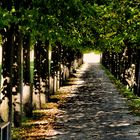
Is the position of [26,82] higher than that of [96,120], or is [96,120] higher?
[26,82]

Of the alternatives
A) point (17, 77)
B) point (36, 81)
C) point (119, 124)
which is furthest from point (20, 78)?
point (36, 81)

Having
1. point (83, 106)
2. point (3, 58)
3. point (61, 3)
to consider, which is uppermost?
point (61, 3)

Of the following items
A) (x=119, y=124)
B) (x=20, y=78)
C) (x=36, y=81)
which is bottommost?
(x=119, y=124)

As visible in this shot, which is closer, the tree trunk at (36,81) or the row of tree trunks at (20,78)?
the row of tree trunks at (20,78)

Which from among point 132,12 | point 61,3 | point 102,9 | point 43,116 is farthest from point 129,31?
point 61,3

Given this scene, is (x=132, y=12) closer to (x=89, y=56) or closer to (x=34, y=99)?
(x=34, y=99)

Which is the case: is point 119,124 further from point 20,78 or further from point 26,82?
point 26,82

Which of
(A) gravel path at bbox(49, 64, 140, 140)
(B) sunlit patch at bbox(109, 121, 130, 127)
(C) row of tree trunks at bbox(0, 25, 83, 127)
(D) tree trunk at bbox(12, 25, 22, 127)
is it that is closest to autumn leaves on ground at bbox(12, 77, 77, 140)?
(A) gravel path at bbox(49, 64, 140, 140)

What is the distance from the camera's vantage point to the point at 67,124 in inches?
803

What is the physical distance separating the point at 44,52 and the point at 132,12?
5.38 metres

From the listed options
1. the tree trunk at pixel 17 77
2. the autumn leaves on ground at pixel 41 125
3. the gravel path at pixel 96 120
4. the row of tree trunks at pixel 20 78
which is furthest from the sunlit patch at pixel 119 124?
the tree trunk at pixel 17 77

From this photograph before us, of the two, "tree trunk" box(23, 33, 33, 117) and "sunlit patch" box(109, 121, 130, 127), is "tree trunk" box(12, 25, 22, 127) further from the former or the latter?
"sunlit patch" box(109, 121, 130, 127)

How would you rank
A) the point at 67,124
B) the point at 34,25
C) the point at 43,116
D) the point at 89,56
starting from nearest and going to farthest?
the point at 34,25, the point at 67,124, the point at 43,116, the point at 89,56

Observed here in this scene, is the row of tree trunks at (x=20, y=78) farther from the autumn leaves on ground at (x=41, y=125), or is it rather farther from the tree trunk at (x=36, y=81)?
the autumn leaves on ground at (x=41, y=125)
